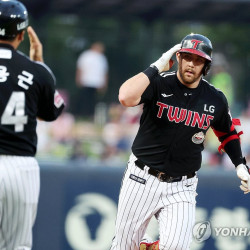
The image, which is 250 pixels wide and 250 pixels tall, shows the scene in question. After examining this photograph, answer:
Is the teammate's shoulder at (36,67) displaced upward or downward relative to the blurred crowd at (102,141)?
upward

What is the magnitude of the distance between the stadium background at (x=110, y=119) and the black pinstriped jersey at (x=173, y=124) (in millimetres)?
1934

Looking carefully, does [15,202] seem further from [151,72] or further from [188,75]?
[188,75]

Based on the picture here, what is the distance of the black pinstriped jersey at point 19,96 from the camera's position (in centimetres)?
513

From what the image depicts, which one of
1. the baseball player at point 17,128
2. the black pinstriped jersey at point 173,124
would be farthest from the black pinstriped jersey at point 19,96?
the black pinstriped jersey at point 173,124

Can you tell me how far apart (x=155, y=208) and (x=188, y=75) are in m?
1.17

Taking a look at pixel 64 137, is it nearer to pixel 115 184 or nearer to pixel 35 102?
pixel 115 184

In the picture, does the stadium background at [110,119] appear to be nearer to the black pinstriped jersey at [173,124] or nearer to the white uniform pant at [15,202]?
the black pinstriped jersey at [173,124]

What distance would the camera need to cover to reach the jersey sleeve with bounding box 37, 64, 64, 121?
529cm

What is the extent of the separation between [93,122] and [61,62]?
2883mm

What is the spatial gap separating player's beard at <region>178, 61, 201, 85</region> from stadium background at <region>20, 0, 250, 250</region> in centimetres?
226

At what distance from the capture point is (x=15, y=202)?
515cm

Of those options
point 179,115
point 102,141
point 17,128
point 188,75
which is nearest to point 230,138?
point 179,115

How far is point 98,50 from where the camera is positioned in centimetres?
1473

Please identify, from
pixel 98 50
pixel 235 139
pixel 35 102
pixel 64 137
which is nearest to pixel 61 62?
pixel 98 50
